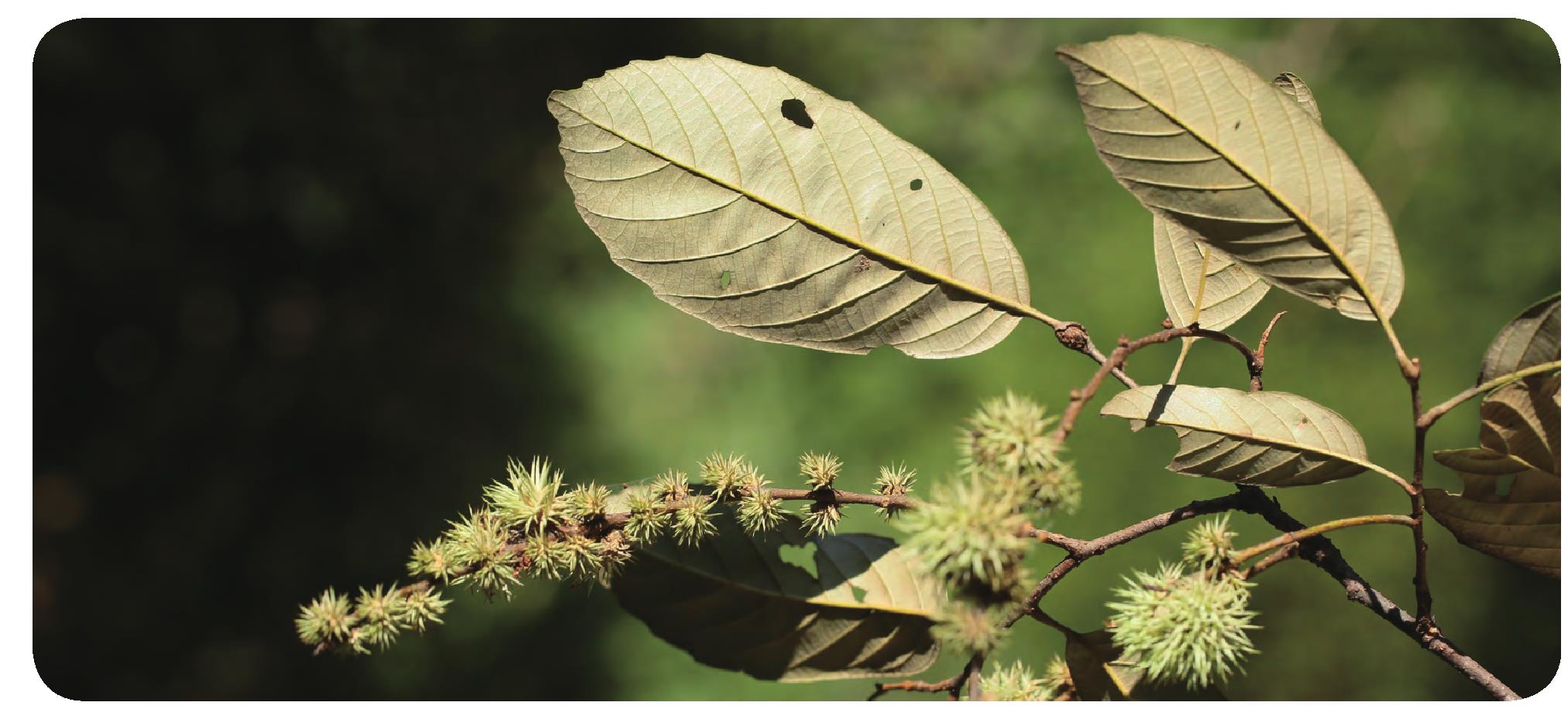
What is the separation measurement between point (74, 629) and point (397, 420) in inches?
40.1

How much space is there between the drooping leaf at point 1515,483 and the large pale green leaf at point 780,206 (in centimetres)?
38

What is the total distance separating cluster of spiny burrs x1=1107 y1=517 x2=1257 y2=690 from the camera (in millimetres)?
800

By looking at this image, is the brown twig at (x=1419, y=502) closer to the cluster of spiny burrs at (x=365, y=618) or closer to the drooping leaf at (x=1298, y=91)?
the drooping leaf at (x=1298, y=91)

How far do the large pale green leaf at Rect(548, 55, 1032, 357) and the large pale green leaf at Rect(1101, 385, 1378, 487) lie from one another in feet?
0.47

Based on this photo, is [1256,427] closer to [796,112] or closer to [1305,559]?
[1305,559]

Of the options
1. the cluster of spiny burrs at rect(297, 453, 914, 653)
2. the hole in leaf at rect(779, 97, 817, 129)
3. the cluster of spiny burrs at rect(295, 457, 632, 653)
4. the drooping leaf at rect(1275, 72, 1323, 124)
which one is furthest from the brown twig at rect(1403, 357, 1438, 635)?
the cluster of spiny burrs at rect(295, 457, 632, 653)

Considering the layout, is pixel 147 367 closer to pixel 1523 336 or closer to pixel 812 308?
pixel 812 308

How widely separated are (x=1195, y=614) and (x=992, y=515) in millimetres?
228

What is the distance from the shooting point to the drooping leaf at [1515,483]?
786 mm

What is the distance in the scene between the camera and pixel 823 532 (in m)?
0.97

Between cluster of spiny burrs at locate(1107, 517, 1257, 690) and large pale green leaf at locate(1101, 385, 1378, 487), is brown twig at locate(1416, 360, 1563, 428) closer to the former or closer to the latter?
large pale green leaf at locate(1101, 385, 1378, 487)

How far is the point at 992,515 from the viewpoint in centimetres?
71

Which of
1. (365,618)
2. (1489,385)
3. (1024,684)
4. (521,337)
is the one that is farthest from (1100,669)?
(521,337)

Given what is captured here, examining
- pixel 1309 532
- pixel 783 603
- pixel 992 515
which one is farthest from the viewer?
pixel 783 603
